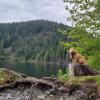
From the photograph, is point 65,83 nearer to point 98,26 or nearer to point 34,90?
point 34,90

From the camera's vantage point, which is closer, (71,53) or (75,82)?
(75,82)

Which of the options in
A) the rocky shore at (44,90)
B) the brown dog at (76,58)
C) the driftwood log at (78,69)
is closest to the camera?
the rocky shore at (44,90)

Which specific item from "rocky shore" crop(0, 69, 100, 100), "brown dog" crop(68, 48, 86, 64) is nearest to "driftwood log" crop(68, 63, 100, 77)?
"brown dog" crop(68, 48, 86, 64)

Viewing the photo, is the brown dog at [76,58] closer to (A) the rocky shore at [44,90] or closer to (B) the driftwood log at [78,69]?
(B) the driftwood log at [78,69]

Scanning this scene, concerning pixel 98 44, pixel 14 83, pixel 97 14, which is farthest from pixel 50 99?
pixel 97 14

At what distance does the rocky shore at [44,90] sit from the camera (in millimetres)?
14281

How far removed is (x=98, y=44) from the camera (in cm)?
2386

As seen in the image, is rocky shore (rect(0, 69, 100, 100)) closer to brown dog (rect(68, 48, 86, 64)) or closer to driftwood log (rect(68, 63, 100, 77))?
driftwood log (rect(68, 63, 100, 77))

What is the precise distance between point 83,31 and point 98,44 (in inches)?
79.5

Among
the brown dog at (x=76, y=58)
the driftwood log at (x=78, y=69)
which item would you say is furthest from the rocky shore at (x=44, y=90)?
the brown dog at (x=76, y=58)

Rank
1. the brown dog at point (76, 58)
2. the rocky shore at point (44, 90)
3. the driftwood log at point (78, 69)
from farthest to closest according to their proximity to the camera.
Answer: the brown dog at point (76, 58), the driftwood log at point (78, 69), the rocky shore at point (44, 90)

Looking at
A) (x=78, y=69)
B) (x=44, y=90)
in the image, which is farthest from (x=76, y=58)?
(x=44, y=90)

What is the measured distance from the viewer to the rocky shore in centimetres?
1428

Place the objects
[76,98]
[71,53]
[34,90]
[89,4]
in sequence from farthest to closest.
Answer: [89,4], [71,53], [34,90], [76,98]
